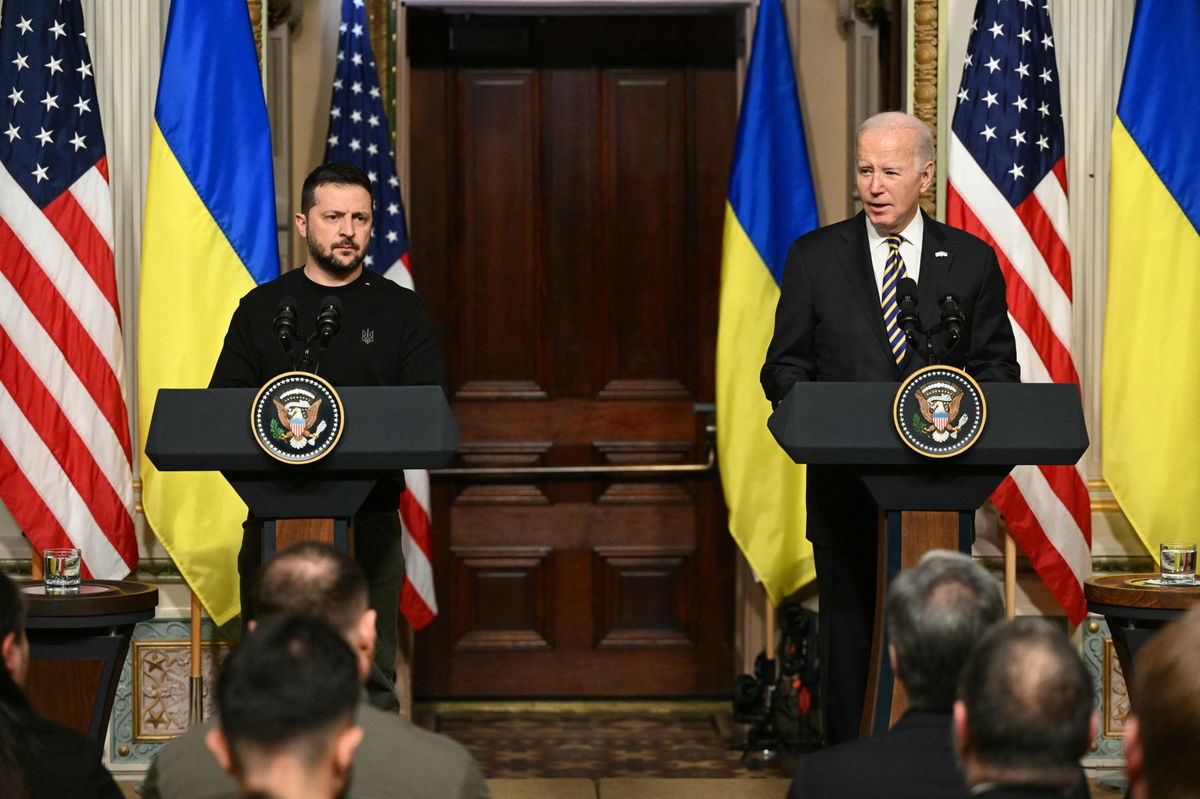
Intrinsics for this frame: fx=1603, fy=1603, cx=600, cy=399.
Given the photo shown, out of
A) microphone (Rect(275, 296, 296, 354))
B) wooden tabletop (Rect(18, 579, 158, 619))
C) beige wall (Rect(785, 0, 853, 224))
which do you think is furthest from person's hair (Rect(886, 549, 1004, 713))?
beige wall (Rect(785, 0, 853, 224))

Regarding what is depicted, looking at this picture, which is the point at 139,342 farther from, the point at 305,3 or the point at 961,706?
the point at 961,706

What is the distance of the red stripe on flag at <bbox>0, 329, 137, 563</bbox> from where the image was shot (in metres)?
4.86

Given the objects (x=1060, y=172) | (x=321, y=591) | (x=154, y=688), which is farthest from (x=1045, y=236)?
(x=321, y=591)

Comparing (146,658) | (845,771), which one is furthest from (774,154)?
(845,771)

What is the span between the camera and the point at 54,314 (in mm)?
4891

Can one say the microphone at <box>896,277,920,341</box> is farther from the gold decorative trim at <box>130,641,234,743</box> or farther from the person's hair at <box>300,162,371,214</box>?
the gold decorative trim at <box>130,641,234,743</box>

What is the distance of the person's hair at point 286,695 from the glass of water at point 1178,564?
308cm

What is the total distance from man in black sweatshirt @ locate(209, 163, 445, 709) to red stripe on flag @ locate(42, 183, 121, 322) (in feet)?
3.15

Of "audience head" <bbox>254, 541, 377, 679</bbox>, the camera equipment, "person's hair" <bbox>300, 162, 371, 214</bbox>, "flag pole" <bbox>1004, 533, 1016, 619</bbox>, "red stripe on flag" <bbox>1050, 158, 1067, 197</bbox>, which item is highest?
"red stripe on flag" <bbox>1050, 158, 1067, 197</bbox>

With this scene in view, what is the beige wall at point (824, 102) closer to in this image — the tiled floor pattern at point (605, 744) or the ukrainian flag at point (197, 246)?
the tiled floor pattern at point (605, 744)

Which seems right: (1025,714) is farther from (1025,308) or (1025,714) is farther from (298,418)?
(1025,308)

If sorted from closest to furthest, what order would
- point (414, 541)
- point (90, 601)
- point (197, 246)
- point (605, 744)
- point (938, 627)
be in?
point (938, 627) < point (90, 601) < point (197, 246) < point (414, 541) < point (605, 744)

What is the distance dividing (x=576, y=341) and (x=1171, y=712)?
4756 mm

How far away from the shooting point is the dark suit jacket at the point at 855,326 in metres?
3.99
